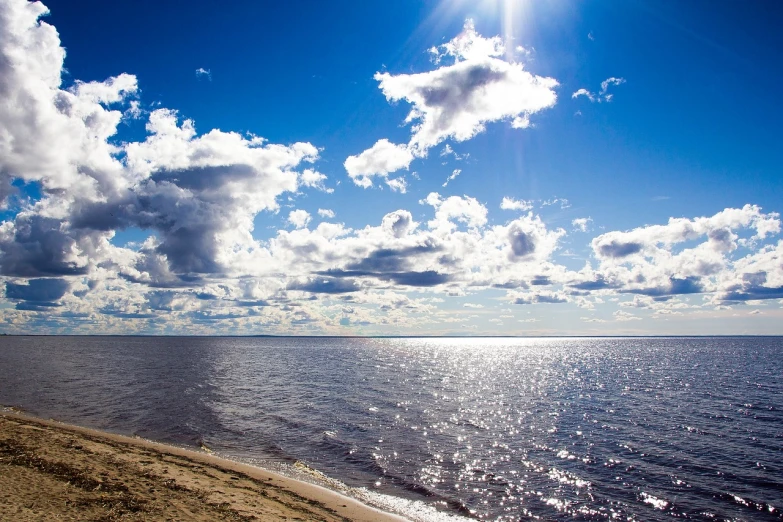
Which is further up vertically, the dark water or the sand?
the sand

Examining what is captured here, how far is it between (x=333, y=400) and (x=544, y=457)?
92.8 feet

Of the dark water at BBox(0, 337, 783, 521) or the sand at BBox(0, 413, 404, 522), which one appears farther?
the dark water at BBox(0, 337, 783, 521)

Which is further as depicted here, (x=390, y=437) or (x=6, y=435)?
(x=390, y=437)

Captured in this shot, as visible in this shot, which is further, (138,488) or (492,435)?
(492,435)

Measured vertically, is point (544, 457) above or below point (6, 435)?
below

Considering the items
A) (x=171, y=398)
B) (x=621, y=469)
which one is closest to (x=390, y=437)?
(x=621, y=469)

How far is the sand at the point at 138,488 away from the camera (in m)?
15.9

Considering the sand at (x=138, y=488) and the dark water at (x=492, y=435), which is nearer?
the sand at (x=138, y=488)

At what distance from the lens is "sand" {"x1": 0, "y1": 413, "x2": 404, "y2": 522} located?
1589 cm

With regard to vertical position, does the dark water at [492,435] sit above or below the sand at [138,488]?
below

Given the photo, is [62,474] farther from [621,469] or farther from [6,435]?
[621,469]

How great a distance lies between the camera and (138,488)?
1848cm

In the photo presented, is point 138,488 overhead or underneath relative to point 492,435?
overhead

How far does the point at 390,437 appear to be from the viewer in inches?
1384
